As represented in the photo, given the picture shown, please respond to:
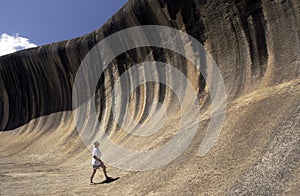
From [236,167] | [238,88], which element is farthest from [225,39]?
[236,167]

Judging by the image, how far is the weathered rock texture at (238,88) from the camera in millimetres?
5441

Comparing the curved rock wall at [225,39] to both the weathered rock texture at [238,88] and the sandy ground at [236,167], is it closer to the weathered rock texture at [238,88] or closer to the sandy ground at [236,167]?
the weathered rock texture at [238,88]

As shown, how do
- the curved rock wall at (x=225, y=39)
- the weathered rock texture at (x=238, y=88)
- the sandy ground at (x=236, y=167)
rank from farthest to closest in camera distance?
the curved rock wall at (x=225, y=39) → the weathered rock texture at (x=238, y=88) → the sandy ground at (x=236, y=167)

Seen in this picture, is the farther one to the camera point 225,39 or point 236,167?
point 225,39

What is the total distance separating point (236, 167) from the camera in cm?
569

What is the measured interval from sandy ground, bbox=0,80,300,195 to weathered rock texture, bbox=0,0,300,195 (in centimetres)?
2

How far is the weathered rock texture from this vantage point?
5.44 metres

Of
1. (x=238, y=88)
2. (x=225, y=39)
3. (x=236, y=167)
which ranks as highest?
(x=225, y=39)

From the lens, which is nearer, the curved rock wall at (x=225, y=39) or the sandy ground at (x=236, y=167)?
the sandy ground at (x=236, y=167)

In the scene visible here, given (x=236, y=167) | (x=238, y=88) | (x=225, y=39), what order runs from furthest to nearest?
1. (x=225, y=39)
2. (x=238, y=88)
3. (x=236, y=167)

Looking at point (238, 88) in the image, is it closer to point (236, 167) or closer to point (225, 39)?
point (225, 39)

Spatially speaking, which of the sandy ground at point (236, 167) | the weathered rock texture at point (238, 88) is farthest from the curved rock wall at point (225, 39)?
the sandy ground at point (236, 167)

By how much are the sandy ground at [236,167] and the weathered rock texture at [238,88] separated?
0.02 m

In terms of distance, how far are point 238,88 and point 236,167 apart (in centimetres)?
372
